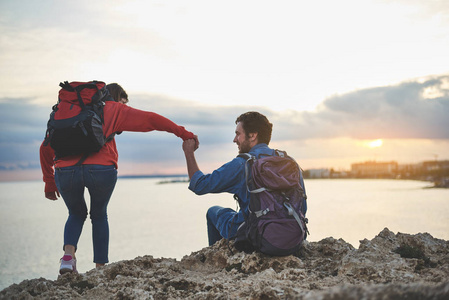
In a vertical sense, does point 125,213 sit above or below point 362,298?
below

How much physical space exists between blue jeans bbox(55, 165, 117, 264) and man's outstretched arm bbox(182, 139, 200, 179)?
0.90 meters

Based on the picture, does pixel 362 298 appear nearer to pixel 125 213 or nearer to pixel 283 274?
pixel 283 274

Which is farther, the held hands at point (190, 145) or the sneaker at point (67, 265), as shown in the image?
the held hands at point (190, 145)

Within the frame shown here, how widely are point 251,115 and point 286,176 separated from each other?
86cm

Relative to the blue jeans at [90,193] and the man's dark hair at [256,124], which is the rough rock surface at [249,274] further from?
the man's dark hair at [256,124]

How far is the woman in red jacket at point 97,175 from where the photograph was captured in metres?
4.97

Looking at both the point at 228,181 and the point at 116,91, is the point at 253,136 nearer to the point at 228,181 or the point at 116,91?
the point at 228,181

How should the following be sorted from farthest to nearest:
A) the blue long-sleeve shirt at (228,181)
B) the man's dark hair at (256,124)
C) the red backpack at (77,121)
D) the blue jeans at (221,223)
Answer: the blue jeans at (221,223) → the man's dark hair at (256,124) → the red backpack at (77,121) → the blue long-sleeve shirt at (228,181)

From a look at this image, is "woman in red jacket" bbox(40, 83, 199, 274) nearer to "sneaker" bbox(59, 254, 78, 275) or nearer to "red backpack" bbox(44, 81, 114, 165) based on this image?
"sneaker" bbox(59, 254, 78, 275)

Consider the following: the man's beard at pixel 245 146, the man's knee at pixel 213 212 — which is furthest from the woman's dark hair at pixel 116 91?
the man's knee at pixel 213 212

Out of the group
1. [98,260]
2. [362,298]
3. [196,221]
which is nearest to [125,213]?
[196,221]

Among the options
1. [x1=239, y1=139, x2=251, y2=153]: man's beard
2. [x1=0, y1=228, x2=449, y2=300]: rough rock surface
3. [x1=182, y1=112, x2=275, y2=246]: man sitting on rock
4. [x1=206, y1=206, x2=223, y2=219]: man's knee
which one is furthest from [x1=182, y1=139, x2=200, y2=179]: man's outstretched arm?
[x1=0, y1=228, x2=449, y2=300]: rough rock surface

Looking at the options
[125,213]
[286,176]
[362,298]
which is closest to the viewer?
[362,298]

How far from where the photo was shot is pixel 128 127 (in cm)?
529
